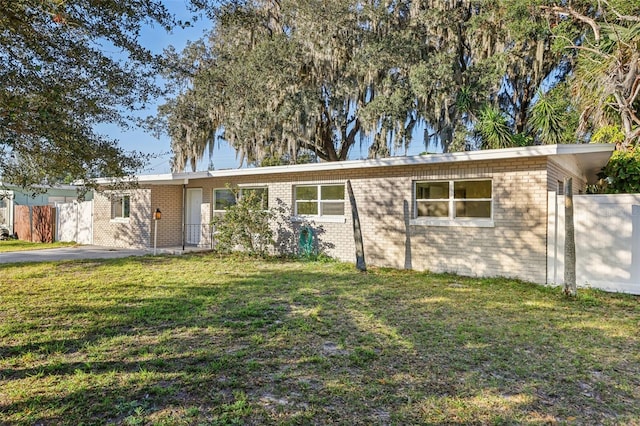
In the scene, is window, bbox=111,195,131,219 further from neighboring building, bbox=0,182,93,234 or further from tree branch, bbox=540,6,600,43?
tree branch, bbox=540,6,600,43

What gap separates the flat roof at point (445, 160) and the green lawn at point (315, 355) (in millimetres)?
2807

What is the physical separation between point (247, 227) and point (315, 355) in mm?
8072

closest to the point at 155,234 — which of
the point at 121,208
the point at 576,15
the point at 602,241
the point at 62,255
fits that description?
the point at 62,255

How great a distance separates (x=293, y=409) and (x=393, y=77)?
621 inches

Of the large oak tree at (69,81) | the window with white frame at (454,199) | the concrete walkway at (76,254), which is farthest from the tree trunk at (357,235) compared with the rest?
the concrete walkway at (76,254)

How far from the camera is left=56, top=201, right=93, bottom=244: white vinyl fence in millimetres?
16812

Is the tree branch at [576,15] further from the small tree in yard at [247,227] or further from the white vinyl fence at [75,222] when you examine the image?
the white vinyl fence at [75,222]

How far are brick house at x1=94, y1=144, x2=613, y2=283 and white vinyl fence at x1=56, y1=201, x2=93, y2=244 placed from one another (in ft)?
15.4

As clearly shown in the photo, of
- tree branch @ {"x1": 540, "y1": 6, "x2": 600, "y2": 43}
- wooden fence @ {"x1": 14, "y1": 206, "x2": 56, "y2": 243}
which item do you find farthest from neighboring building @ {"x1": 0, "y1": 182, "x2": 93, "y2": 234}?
tree branch @ {"x1": 540, "y1": 6, "x2": 600, "y2": 43}

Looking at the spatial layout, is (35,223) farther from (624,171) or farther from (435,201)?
(624,171)

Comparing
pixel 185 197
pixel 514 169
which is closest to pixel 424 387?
pixel 514 169

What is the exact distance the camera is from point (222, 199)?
14.4m

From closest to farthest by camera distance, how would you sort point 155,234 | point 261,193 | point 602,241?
1. point 602,241
2. point 261,193
3. point 155,234

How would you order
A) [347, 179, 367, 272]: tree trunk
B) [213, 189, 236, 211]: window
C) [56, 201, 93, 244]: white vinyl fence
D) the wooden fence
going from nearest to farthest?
[347, 179, 367, 272]: tree trunk → [213, 189, 236, 211]: window → [56, 201, 93, 244]: white vinyl fence → the wooden fence
